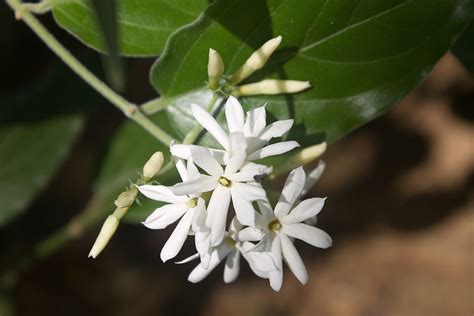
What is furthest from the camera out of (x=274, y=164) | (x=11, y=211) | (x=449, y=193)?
(x=449, y=193)

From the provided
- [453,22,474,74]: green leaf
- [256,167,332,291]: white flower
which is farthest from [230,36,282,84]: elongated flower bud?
[453,22,474,74]: green leaf

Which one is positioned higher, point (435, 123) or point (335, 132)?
point (335, 132)

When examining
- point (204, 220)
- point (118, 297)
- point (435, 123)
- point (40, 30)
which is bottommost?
point (435, 123)

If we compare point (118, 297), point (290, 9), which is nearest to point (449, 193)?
point (118, 297)

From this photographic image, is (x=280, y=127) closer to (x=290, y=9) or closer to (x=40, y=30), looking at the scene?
(x=290, y=9)

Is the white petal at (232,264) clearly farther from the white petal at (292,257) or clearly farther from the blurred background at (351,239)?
the blurred background at (351,239)

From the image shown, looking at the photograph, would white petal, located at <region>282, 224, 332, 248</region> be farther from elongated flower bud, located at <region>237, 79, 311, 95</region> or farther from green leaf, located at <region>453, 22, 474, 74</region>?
green leaf, located at <region>453, 22, 474, 74</region>

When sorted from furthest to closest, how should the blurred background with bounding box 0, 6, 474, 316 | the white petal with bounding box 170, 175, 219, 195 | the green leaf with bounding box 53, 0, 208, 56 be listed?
1. the blurred background with bounding box 0, 6, 474, 316
2. the green leaf with bounding box 53, 0, 208, 56
3. the white petal with bounding box 170, 175, 219, 195
